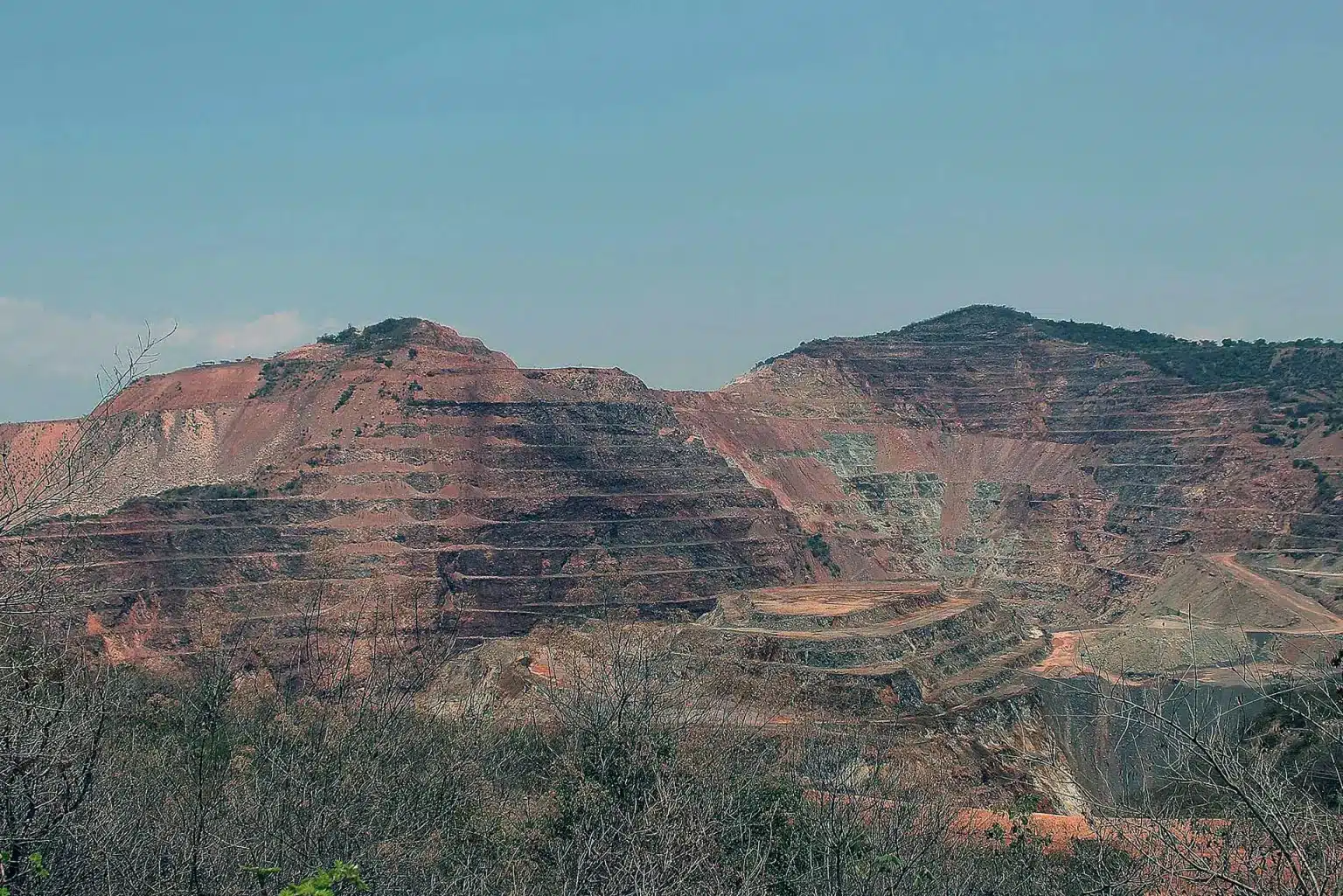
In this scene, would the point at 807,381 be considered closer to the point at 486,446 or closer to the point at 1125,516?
the point at 1125,516

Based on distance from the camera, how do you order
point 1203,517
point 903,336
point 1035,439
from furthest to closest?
point 903,336, point 1035,439, point 1203,517

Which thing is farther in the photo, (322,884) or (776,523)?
(776,523)

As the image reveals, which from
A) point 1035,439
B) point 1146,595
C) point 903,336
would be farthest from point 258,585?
point 903,336

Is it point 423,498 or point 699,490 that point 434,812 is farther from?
point 699,490

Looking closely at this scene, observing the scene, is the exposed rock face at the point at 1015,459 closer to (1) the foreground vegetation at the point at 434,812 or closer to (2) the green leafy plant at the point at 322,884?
(1) the foreground vegetation at the point at 434,812

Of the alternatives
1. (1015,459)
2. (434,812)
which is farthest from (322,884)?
(1015,459)

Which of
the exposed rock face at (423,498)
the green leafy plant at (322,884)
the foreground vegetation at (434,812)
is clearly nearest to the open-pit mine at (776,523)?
the exposed rock face at (423,498)

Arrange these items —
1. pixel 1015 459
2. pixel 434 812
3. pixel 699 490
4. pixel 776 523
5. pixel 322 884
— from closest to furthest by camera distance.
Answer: pixel 322 884 < pixel 434 812 < pixel 699 490 < pixel 776 523 < pixel 1015 459

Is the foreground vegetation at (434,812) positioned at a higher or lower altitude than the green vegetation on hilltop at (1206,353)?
lower
